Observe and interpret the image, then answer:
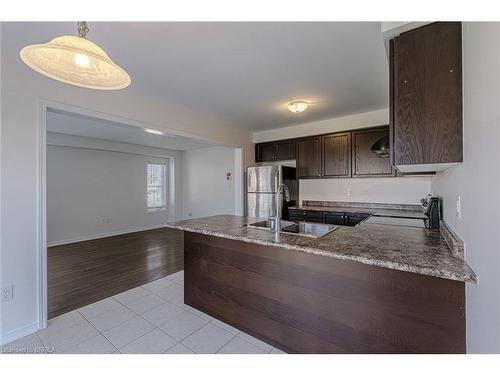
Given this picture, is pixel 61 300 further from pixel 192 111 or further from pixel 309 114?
pixel 309 114

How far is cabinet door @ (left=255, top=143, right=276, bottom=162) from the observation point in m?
4.61

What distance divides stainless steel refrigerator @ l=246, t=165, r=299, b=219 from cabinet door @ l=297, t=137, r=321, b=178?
0.83 feet

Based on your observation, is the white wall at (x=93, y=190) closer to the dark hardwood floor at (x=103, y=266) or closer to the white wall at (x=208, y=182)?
the dark hardwood floor at (x=103, y=266)

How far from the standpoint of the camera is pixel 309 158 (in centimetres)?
411

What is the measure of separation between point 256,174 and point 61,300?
3245mm

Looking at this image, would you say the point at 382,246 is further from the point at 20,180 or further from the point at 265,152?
the point at 265,152

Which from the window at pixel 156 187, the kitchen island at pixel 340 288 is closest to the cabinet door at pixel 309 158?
the kitchen island at pixel 340 288

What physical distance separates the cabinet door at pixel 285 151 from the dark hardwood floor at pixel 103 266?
106 inches

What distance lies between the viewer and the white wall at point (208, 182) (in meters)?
6.14

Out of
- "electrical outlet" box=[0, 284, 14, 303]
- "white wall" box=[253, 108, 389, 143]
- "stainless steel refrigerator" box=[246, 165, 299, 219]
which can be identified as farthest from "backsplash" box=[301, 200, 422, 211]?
"electrical outlet" box=[0, 284, 14, 303]

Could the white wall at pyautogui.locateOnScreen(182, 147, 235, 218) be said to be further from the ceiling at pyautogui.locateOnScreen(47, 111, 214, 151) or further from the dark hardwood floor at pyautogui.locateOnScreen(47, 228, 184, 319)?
the dark hardwood floor at pyautogui.locateOnScreen(47, 228, 184, 319)

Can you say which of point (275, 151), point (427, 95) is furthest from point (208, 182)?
point (427, 95)

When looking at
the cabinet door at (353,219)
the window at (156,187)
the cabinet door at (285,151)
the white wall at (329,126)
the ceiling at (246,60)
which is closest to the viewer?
the ceiling at (246,60)
